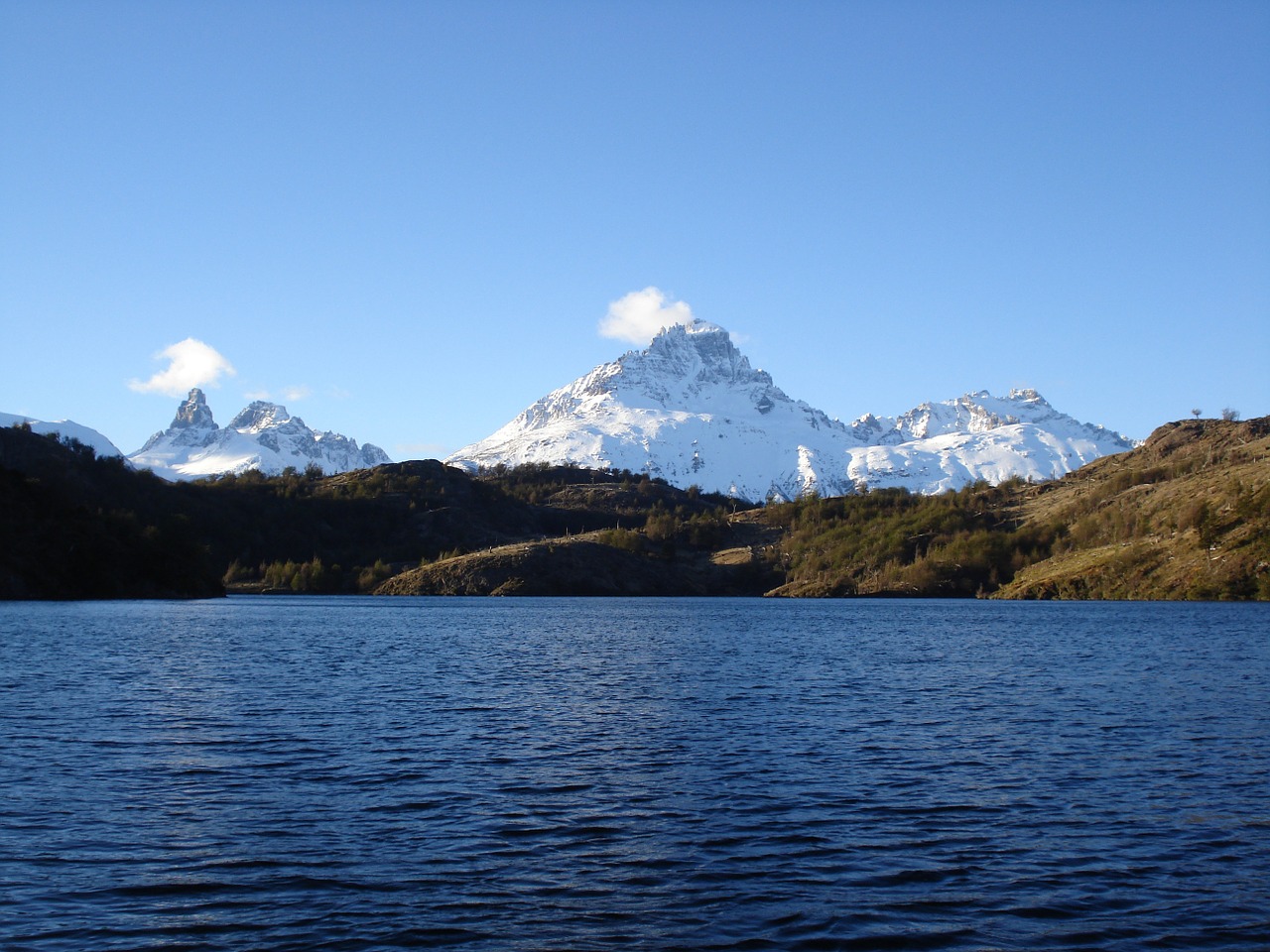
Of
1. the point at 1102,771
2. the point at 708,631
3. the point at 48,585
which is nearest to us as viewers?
the point at 1102,771

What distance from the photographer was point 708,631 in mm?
129750

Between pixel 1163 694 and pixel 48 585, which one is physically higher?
pixel 48 585

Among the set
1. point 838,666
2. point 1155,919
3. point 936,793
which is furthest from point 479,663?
point 1155,919

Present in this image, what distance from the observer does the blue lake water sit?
23438 mm

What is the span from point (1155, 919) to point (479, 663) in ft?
209

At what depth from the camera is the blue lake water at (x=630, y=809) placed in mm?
23438

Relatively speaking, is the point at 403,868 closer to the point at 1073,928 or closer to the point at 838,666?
the point at 1073,928

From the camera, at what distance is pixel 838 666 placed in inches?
3216

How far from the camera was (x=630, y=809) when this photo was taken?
3344 cm

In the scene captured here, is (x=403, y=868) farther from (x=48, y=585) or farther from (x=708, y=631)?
(x=48, y=585)

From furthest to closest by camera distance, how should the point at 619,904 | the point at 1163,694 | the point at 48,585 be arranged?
the point at 48,585
the point at 1163,694
the point at 619,904

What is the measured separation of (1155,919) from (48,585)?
608 feet

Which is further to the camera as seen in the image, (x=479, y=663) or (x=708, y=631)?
(x=708, y=631)

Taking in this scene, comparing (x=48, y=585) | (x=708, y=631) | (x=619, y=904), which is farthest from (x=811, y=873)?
(x=48, y=585)
